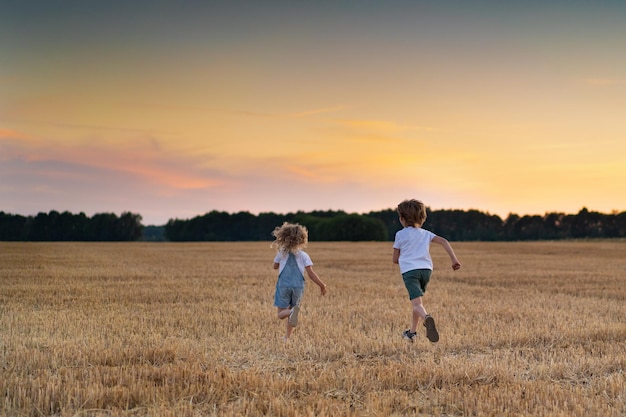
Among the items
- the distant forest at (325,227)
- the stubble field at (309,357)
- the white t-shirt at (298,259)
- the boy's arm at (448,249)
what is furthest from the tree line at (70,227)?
the boy's arm at (448,249)

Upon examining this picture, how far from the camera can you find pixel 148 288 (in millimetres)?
17469

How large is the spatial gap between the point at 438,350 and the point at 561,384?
6.48 feet

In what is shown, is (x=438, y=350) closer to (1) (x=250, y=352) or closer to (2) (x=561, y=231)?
(1) (x=250, y=352)

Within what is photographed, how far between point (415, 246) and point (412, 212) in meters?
0.47

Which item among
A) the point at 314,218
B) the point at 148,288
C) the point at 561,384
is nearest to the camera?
the point at 561,384

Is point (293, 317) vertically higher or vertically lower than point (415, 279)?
lower

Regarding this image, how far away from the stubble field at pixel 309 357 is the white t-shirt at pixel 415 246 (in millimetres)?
1211

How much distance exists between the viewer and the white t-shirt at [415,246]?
8.45 m

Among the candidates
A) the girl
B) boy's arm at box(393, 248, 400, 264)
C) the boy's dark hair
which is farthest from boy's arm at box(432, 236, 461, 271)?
the girl

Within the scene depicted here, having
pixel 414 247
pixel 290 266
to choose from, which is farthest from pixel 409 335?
pixel 290 266

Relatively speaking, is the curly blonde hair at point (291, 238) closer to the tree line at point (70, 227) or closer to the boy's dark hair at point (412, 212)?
the boy's dark hair at point (412, 212)

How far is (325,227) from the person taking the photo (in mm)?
106625

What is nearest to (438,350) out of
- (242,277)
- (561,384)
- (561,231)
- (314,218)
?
(561,384)

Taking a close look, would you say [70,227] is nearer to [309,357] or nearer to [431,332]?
[309,357]
